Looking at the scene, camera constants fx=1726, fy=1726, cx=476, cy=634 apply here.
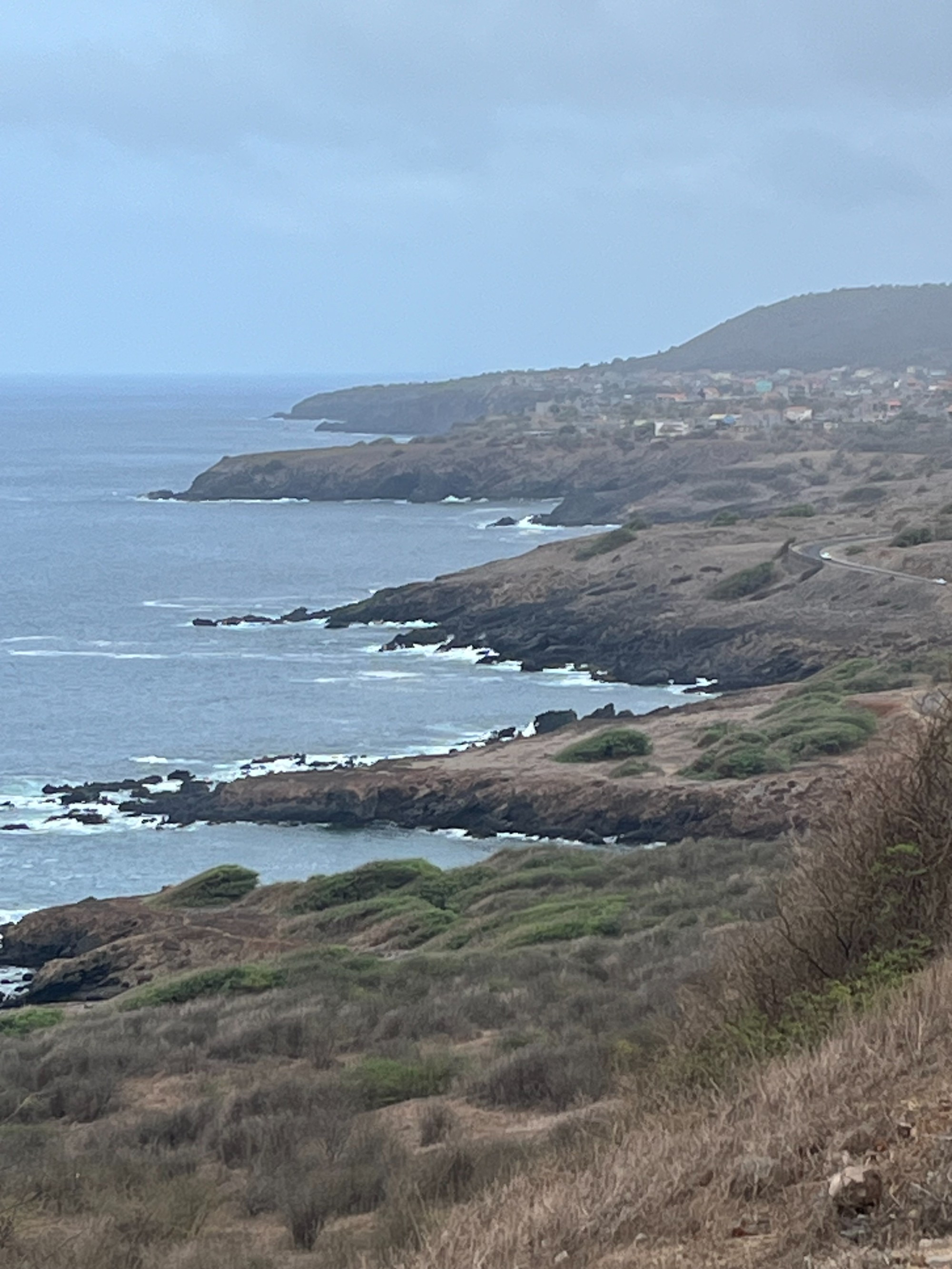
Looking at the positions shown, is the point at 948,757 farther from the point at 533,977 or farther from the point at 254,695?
the point at 254,695

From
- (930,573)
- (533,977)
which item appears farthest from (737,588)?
(533,977)

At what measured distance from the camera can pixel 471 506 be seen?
123m

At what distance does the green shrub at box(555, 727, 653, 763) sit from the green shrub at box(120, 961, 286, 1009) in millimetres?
20716

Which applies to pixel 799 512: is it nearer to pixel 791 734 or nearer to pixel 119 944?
pixel 791 734

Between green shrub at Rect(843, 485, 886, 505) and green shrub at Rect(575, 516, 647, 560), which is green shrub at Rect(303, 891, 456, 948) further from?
green shrub at Rect(843, 485, 886, 505)

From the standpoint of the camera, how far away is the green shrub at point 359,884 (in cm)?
2538

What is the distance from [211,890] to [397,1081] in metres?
16.3

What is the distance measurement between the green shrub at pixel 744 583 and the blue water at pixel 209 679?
953cm

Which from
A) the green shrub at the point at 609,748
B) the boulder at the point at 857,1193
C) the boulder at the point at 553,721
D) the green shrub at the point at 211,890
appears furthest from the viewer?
the boulder at the point at 553,721

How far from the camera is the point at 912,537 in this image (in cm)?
6738

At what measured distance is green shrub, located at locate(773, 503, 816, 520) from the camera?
8725cm

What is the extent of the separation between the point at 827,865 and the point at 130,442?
186423 millimetres

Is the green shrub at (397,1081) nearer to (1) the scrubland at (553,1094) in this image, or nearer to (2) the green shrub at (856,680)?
(1) the scrubland at (553,1094)

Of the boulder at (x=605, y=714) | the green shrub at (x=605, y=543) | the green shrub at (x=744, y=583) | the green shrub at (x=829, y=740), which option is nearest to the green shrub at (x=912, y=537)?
the green shrub at (x=744, y=583)
